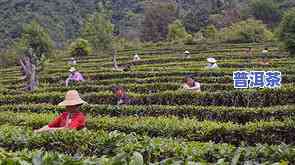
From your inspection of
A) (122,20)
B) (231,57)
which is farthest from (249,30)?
(122,20)

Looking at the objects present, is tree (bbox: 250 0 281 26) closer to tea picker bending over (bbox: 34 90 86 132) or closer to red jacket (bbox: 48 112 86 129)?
tea picker bending over (bbox: 34 90 86 132)

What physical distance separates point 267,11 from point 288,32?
A: 3105 cm

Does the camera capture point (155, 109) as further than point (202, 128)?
Yes

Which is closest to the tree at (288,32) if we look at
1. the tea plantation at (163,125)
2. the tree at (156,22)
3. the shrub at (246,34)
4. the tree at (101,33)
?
the tea plantation at (163,125)

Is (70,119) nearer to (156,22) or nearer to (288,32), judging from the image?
(288,32)

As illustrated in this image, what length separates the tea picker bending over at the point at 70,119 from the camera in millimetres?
7393

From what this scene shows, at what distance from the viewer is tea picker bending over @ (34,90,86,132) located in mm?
7393

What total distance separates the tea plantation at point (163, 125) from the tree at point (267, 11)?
31.9 metres

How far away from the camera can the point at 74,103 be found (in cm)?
771

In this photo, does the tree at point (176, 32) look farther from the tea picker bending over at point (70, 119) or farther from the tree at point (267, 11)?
the tea picker bending over at point (70, 119)

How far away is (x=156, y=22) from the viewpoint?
184ft

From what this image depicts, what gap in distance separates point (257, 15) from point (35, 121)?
46.8m

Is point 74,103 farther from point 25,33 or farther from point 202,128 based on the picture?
point 25,33

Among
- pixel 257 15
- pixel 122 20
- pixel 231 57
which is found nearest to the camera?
pixel 231 57
